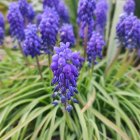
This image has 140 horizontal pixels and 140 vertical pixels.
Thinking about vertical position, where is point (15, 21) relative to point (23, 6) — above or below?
below

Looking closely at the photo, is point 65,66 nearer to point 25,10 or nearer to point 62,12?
point 25,10

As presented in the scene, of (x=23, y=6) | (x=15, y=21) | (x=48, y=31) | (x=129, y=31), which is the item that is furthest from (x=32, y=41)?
(x=129, y=31)

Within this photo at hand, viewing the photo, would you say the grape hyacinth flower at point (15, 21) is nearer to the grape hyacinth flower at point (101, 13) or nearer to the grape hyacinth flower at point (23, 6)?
the grape hyacinth flower at point (23, 6)

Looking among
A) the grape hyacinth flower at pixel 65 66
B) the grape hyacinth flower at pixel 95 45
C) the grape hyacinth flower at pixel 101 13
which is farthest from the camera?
the grape hyacinth flower at pixel 101 13

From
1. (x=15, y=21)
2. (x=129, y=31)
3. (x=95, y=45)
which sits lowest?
(x=95, y=45)

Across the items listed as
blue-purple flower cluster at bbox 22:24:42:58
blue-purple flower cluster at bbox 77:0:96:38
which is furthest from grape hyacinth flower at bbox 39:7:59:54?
blue-purple flower cluster at bbox 77:0:96:38

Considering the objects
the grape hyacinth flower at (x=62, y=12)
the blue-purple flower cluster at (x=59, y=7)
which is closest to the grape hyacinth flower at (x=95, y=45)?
the blue-purple flower cluster at (x=59, y=7)

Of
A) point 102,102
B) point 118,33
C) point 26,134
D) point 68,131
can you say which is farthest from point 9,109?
point 118,33

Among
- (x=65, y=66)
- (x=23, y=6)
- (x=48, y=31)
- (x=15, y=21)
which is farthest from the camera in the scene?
(x=23, y=6)
